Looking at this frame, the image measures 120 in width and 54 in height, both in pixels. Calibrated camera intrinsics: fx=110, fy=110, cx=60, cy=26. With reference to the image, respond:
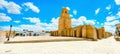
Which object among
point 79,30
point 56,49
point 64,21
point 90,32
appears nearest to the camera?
point 56,49

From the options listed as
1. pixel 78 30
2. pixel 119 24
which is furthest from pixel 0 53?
pixel 119 24

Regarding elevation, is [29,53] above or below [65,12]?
below

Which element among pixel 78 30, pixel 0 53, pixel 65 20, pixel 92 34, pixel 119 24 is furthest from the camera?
pixel 65 20

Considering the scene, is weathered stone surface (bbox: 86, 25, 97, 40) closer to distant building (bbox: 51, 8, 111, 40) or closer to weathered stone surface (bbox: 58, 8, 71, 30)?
distant building (bbox: 51, 8, 111, 40)

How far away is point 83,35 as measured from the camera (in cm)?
2691

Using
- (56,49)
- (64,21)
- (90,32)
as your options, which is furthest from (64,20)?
(56,49)

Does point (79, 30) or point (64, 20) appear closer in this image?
point (79, 30)

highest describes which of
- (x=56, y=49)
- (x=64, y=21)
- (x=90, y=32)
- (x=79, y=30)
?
(x=64, y=21)

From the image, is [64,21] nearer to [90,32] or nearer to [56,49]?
[90,32]

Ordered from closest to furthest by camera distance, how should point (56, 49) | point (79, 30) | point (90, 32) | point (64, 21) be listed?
point (56, 49) → point (90, 32) → point (79, 30) → point (64, 21)

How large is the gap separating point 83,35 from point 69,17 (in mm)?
21925

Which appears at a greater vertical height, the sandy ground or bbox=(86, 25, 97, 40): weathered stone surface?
bbox=(86, 25, 97, 40): weathered stone surface

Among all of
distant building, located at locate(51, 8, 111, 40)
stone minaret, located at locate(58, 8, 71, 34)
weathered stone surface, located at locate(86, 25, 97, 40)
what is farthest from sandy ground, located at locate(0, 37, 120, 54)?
stone minaret, located at locate(58, 8, 71, 34)

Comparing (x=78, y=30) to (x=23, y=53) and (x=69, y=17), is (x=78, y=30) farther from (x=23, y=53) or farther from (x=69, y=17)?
(x=23, y=53)
